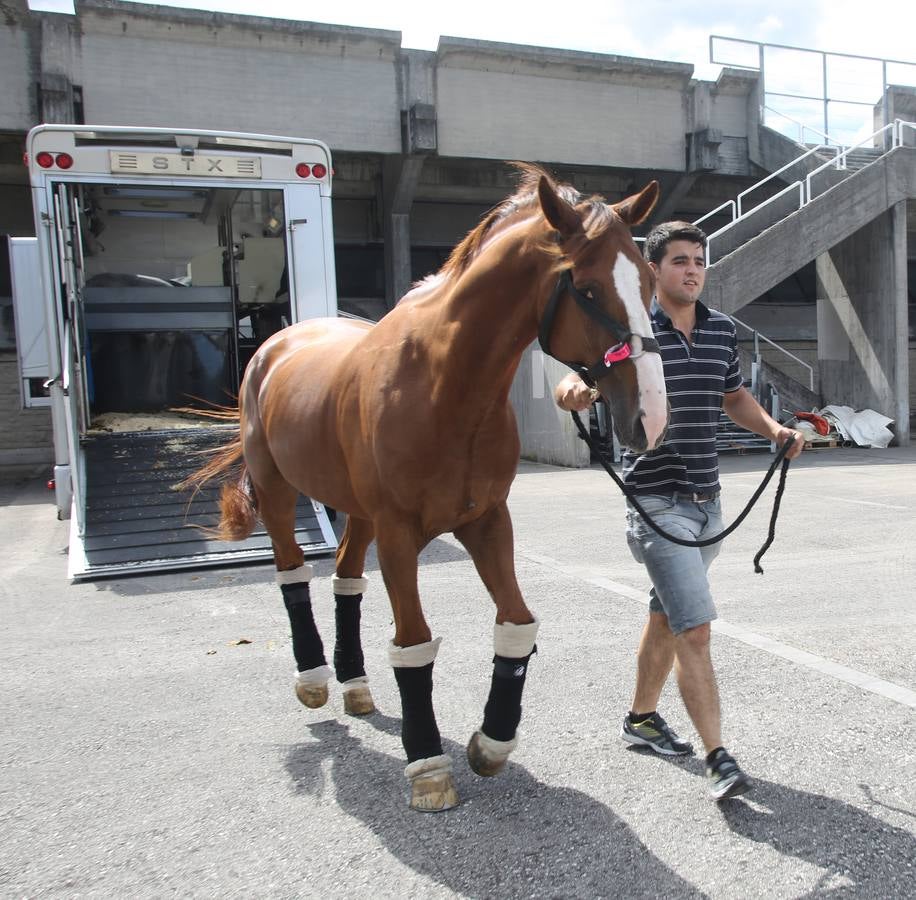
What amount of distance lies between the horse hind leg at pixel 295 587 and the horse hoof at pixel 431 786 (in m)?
0.97

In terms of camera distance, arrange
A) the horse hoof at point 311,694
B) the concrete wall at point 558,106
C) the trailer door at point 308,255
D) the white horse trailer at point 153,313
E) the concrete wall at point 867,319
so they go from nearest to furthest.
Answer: the horse hoof at point 311,694, the white horse trailer at point 153,313, the trailer door at point 308,255, the concrete wall at point 867,319, the concrete wall at point 558,106

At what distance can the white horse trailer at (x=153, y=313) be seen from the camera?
7.12 meters

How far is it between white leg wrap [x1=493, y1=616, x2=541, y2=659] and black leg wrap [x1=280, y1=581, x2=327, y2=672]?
116cm

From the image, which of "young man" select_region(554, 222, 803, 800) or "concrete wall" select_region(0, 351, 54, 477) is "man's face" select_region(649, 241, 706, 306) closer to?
"young man" select_region(554, 222, 803, 800)

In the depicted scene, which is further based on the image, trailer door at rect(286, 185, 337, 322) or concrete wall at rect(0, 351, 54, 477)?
concrete wall at rect(0, 351, 54, 477)

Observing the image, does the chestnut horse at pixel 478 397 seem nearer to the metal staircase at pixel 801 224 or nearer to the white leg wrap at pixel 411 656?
the white leg wrap at pixel 411 656

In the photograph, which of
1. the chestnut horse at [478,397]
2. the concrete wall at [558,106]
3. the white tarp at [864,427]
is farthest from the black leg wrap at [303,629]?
the concrete wall at [558,106]

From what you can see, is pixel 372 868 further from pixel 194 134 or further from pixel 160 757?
pixel 194 134

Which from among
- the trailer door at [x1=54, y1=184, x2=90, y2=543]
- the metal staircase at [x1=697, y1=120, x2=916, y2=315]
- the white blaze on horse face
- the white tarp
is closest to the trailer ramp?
the trailer door at [x1=54, y1=184, x2=90, y2=543]

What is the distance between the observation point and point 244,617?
17.9ft

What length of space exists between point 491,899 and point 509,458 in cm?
136

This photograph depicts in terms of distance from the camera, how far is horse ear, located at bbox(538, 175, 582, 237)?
2.30 metres

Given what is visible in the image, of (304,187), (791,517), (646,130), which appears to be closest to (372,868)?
(304,187)

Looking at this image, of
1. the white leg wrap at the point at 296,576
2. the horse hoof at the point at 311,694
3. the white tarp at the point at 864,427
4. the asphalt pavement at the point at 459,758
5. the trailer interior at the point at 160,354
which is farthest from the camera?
the white tarp at the point at 864,427
